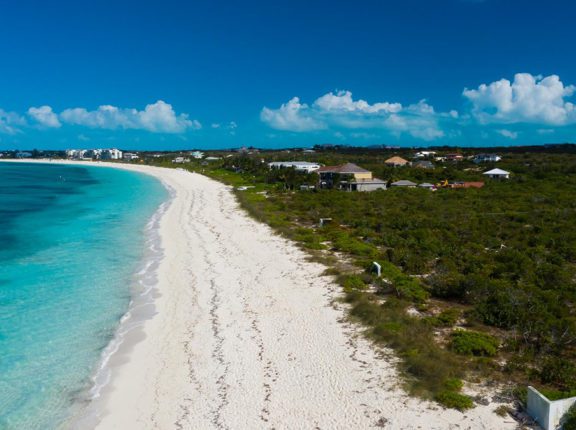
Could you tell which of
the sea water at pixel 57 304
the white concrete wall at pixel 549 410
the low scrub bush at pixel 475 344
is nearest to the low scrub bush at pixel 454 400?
the white concrete wall at pixel 549 410

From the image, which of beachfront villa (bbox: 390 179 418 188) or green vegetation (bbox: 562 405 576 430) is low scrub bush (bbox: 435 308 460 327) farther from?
beachfront villa (bbox: 390 179 418 188)

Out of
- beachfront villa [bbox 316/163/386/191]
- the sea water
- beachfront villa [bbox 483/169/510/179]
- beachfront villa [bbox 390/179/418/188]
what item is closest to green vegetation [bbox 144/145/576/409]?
the sea water

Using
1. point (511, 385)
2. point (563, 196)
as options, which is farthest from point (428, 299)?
point (563, 196)

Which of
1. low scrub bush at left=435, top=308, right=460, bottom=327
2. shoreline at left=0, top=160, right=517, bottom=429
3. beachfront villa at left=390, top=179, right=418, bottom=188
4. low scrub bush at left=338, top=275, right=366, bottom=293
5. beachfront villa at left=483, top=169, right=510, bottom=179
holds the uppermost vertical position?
beachfront villa at left=483, top=169, right=510, bottom=179

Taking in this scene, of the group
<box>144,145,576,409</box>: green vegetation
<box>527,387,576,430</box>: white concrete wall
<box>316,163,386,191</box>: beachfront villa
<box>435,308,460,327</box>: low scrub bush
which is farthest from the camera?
<box>316,163,386,191</box>: beachfront villa

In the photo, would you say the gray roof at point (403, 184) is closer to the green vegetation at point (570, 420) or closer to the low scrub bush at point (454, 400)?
the low scrub bush at point (454, 400)

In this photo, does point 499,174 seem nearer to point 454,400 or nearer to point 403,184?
point 403,184
